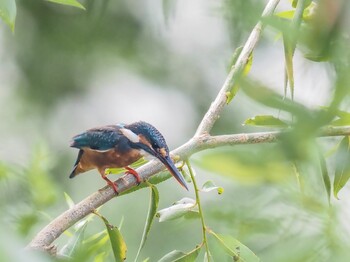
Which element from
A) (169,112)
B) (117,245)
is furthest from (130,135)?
(169,112)

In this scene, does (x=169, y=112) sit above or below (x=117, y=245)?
below

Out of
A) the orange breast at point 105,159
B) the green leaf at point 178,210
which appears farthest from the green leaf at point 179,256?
the orange breast at point 105,159

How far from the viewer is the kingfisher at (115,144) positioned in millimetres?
872

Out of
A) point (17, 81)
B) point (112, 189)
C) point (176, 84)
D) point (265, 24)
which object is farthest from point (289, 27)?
point (176, 84)

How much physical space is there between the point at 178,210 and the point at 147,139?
196 millimetres

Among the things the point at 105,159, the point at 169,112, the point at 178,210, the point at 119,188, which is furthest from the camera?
the point at 169,112

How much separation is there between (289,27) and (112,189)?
628 mm

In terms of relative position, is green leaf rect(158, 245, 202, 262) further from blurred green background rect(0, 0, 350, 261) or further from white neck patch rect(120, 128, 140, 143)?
white neck patch rect(120, 128, 140, 143)

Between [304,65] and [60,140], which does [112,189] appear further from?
[60,140]

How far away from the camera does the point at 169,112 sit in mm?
2684

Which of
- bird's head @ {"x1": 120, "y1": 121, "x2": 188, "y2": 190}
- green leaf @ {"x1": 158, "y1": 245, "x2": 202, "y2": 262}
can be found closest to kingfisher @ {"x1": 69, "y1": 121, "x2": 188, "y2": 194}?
bird's head @ {"x1": 120, "y1": 121, "x2": 188, "y2": 190}

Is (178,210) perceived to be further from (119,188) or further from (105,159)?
(105,159)

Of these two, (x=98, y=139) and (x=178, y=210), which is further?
(x=98, y=139)

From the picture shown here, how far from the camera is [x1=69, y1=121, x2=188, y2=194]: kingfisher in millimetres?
872
